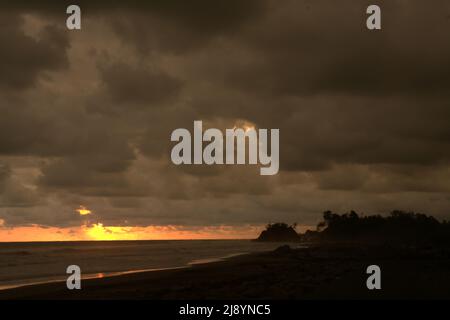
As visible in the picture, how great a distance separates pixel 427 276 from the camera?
3005 centimetres

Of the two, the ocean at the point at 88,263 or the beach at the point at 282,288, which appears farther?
the ocean at the point at 88,263

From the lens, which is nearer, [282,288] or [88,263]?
[282,288]

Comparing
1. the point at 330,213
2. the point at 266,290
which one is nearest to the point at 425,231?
the point at 330,213

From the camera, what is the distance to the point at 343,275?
31.9 m

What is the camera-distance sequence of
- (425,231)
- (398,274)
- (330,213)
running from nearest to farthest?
(398,274) → (425,231) → (330,213)

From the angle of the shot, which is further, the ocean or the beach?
the ocean
